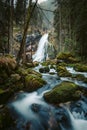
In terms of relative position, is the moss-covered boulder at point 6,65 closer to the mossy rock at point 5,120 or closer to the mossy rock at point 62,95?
the mossy rock at point 62,95

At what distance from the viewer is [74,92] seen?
29.7 ft

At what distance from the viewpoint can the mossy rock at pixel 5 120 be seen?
651 centimetres

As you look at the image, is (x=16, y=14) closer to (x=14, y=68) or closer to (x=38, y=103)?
(x=14, y=68)

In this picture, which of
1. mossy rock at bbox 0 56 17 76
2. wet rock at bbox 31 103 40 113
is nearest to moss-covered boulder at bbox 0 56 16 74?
mossy rock at bbox 0 56 17 76

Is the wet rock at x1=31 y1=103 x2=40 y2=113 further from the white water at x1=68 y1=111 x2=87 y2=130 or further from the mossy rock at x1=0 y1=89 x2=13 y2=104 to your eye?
the white water at x1=68 y1=111 x2=87 y2=130

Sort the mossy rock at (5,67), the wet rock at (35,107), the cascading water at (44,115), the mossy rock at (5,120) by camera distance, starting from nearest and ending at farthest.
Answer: the mossy rock at (5,120) → the cascading water at (44,115) → the wet rock at (35,107) → the mossy rock at (5,67)

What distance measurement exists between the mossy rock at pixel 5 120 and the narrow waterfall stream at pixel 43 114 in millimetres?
210

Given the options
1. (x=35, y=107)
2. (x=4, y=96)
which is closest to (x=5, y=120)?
(x=35, y=107)

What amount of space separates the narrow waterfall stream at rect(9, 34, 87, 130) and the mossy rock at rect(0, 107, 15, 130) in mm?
210

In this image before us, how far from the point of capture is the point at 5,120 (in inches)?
262

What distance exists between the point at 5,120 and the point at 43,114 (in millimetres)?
1477

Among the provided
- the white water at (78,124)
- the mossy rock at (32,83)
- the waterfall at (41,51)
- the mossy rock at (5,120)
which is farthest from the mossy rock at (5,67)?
the waterfall at (41,51)

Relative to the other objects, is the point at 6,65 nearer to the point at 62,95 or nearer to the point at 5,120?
the point at 62,95

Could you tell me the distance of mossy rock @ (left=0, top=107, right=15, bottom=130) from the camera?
6.51 m
